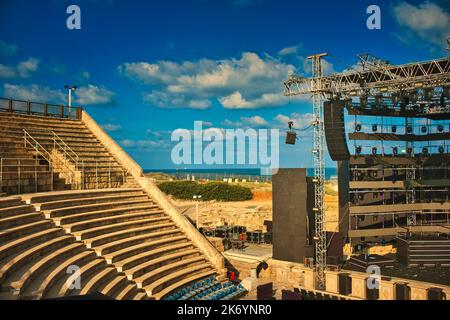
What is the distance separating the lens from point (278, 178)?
66.5 feet

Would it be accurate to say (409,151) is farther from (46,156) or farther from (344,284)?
(46,156)

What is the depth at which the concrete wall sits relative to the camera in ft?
53.5

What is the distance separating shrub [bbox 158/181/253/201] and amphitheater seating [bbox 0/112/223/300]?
82.3 ft

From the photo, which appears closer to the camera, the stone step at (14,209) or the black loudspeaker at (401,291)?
the stone step at (14,209)

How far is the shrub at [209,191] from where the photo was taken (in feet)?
148

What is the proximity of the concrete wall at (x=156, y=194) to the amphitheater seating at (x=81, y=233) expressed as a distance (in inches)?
9.8

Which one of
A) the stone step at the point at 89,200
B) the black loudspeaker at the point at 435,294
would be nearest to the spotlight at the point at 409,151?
the black loudspeaker at the point at 435,294

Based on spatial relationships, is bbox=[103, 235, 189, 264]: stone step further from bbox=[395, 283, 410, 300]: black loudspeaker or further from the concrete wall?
bbox=[395, 283, 410, 300]: black loudspeaker

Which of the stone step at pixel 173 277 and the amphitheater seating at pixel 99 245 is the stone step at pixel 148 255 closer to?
the amphitheater seating at pixel 99 245

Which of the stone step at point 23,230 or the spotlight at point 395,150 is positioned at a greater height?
the spotlight at point 395,150

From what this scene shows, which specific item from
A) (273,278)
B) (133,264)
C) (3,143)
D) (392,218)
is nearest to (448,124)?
(392,218)

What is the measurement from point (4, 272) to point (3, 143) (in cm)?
985

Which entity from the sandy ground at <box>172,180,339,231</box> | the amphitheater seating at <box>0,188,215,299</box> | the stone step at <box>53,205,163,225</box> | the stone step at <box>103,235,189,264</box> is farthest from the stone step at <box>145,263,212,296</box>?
the sandy ground at <box>172,180,339,231</box>
